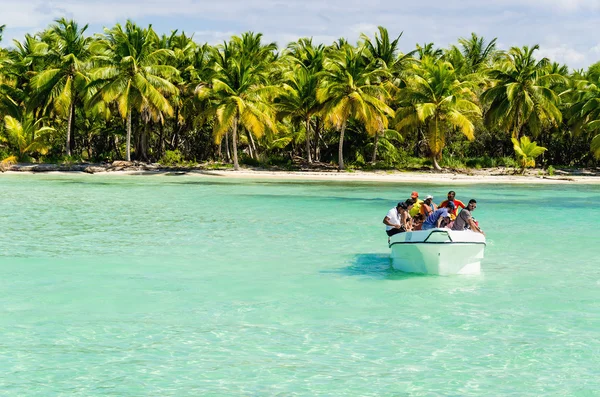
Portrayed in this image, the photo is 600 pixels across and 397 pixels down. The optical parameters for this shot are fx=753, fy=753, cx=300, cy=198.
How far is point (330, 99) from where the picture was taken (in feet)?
155

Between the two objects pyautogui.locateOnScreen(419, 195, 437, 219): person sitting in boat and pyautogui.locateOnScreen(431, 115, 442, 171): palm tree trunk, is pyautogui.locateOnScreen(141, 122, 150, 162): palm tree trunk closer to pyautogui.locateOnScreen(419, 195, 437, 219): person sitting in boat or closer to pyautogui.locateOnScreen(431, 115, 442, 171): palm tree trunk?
pyautogui.locateOnScreen(431, 115, 442, 171): palm tree trunk

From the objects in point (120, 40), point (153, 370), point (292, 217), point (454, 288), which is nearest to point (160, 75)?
point (120, 40)

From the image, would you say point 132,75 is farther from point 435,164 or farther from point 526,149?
point 526,149

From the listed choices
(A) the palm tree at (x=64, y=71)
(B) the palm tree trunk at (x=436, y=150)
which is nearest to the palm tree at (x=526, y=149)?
(B) the palm tree trunk at (x=436, y=150)

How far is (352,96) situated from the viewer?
45.3m

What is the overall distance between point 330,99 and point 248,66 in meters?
5.51

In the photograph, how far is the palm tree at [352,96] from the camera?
45.6m

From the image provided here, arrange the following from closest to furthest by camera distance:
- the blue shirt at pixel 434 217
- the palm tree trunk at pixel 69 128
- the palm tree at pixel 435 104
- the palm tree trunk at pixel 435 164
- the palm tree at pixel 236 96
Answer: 1. the blue shirt at pixel 434 217
2. the palm tree at pixel 236 96
3. the palm tree at pixel 435 104
4. the palm tree trunk at pixel 435 164
5. the palm tree trunk at pixel 69 128

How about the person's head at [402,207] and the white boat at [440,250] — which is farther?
the person's head at [402,207]

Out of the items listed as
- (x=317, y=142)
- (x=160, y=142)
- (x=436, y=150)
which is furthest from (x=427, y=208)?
(x=160, y=142)

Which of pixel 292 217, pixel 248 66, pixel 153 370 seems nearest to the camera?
pixel 153 370

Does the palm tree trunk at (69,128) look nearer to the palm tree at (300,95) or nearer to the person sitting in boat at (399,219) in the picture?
the palm tree at (300,95)

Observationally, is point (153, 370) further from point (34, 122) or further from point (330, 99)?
point (34, 122)

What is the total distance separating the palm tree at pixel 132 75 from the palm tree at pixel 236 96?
8.72ft
